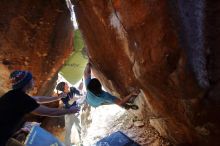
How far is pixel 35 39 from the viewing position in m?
6.85

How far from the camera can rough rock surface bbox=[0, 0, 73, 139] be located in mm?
6570

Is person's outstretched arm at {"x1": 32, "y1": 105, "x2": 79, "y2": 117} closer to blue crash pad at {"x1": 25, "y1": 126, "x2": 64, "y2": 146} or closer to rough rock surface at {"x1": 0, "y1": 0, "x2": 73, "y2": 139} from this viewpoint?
blue crash pad at {"x1": 25, "y1": 126, "x2": 64, "y2": 146}

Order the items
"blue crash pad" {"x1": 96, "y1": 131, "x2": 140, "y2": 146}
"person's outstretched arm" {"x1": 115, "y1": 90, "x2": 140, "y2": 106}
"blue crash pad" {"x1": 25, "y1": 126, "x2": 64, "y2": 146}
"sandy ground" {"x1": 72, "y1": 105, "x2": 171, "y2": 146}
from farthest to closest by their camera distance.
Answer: "sandy ground" {"x1": 72, "y1": 105, "x2": 171, "y2": 146} → "blue crash pad" {"x1": 96, "y1": 131, "x2": 140, "y2": 146} → "blue crash pad" {"x1": 25, "y1": 126, "x2": 64, "y2": 146} → "person's outstretched arm" {"x1": 115, "y1": 90, "x2": 140, "y2": 106}

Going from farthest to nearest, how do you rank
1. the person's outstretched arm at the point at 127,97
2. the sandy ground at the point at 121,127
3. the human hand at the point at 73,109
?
the sandy ground at the point at 121,127, the person's outstretched arm at the point at 127,97, the human hand at the point at 73,109

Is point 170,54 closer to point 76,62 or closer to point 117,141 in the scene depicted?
point 117,141

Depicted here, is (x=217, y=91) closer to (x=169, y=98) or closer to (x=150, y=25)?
(x=169, y=98)

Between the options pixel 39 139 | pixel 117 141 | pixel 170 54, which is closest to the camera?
pixel 170 54

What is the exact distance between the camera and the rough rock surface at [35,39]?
657cm

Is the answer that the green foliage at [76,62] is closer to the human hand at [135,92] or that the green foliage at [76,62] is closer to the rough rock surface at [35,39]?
the rough rock surface at [35,39]

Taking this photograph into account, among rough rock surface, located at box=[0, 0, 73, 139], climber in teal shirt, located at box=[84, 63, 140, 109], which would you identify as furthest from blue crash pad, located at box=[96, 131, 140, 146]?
rough rock surface, located at box=[0, 0, 73, 139]

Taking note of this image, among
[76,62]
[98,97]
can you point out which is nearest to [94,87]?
[98,97]

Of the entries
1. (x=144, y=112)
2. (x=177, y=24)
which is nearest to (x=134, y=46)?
(x=177, y=24)

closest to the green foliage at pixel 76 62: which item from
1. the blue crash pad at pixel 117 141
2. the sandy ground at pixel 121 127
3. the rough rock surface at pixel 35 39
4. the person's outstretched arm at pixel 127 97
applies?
the rough rock surface at pixel 35 39

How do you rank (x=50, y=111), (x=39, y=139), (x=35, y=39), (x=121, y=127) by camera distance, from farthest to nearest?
(x=35, y=39), (x=121, y=127), (x=39, y=139), (x=50, y=111)
